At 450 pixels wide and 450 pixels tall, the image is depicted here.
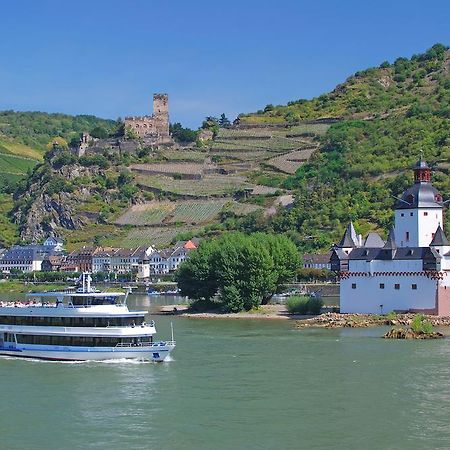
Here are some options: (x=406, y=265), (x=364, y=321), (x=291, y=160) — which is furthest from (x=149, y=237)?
(x=364, y=321)

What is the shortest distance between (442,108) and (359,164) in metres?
18.1

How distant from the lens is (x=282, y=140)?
502ft

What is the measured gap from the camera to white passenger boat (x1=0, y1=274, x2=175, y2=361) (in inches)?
1615

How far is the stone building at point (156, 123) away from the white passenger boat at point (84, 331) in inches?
4679

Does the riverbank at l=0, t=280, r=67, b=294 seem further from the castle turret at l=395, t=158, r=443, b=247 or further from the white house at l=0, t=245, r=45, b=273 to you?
the castle turret at l=395, t=158, r=443, b=247

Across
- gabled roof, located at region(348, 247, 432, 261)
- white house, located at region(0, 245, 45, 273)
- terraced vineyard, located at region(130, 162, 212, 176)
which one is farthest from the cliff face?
gabled roof, located at region(348, 247, 432, 261)

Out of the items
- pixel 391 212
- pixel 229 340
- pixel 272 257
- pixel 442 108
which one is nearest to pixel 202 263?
pixel 272 257

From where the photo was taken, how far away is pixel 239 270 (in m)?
67.9

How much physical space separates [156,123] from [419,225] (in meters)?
111

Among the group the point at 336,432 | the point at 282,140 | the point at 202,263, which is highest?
the point at 282,140

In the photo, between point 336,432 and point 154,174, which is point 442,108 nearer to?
point 154,174

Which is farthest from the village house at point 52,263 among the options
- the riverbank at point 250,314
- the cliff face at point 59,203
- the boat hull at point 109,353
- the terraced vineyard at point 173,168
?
the boat hull at point 109,353

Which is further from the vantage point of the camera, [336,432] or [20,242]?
[20,242]

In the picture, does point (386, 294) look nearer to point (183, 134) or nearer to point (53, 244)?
point (53, 244)
